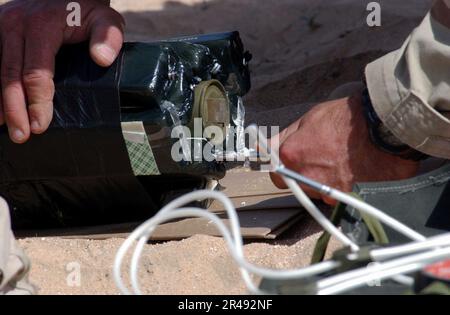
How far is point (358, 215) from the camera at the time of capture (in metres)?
1.25

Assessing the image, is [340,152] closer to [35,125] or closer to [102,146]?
[102,146]

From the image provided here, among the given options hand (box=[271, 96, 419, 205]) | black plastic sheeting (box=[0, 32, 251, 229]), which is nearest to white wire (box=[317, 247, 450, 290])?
hand (box=[271, 96, 419, 205])

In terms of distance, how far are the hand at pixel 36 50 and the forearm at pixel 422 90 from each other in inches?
22.4

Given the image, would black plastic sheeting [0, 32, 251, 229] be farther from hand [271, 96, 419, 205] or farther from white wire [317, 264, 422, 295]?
white wire [317, 264, 422, 295]

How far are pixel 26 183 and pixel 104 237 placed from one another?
21cm

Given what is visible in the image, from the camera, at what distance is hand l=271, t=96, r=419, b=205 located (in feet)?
A: 5.33

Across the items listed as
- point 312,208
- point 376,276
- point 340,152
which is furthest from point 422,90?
point 376,276

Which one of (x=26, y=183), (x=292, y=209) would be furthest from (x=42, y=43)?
(x=292, y=209)

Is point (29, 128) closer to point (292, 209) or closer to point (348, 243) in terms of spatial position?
point (292, 209)

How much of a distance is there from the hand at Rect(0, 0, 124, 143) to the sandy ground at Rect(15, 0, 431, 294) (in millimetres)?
265

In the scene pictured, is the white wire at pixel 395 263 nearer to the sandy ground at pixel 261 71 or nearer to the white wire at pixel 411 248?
the white wire at pixel 411 248

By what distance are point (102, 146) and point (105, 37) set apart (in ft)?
0.76

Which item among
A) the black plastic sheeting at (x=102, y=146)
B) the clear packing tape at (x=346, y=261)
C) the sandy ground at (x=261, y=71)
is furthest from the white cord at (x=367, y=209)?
the black plastic sheeting at (x=102, y=146)

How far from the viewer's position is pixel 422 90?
4.99ft
